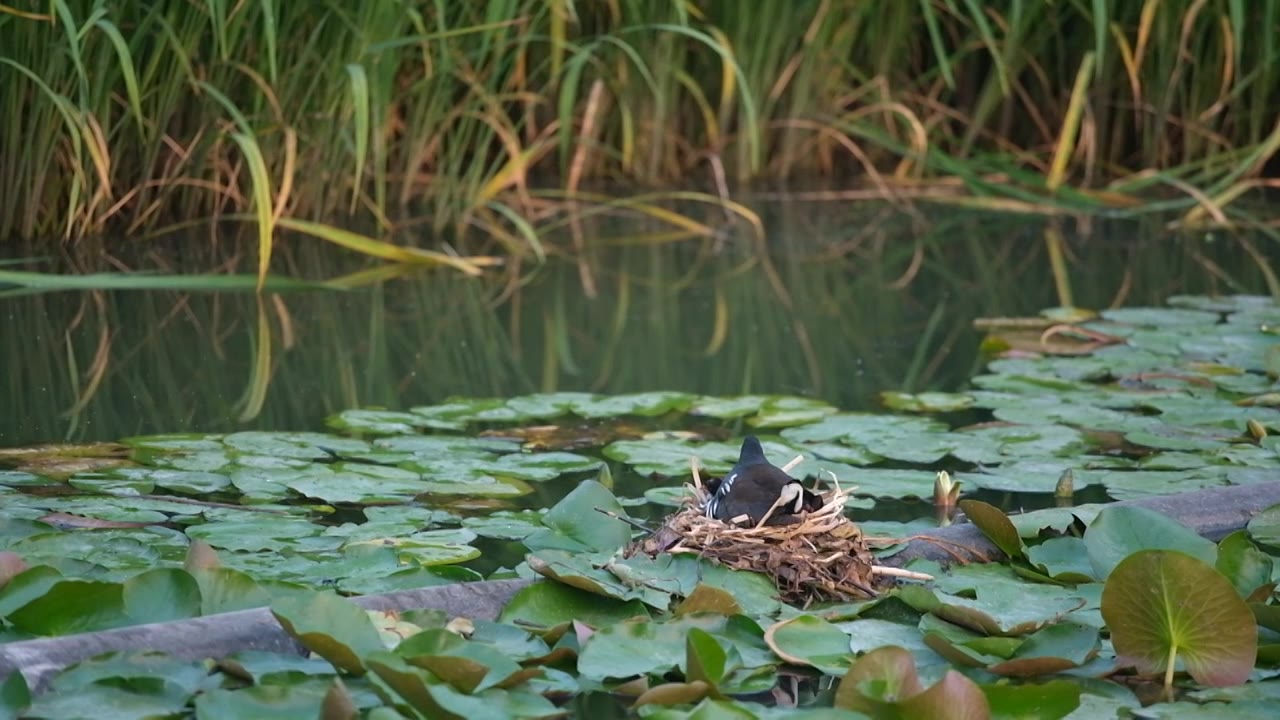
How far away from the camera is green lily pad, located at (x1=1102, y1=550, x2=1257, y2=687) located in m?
2.29

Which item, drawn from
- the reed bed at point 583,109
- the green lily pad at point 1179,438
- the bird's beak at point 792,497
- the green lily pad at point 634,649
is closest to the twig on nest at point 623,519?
the bird's beak at point 792,497

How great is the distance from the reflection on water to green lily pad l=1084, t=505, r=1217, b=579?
148cm

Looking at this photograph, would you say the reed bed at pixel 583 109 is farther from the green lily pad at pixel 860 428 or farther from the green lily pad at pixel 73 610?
the green lily pad at pixel 73 610

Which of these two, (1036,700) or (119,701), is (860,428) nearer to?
(1036,700)

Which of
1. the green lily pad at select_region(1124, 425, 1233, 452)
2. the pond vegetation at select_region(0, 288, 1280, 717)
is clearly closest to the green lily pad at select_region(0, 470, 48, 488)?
the pond vegetation at select_region(0, 288, 1280, 717)

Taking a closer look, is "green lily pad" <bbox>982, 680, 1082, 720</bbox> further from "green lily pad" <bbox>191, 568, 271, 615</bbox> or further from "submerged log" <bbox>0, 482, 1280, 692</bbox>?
"green lily pad" <bbox>191, 568, 271, 615</bbox>

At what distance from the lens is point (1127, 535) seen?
2682mm

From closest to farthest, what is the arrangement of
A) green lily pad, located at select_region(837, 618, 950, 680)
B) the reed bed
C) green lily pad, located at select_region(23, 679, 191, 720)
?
green lily pad, located at select_region(23, 679, 191, 720) < green lily pad, located at select_region(837, 618, 950, 680) < the reed bed

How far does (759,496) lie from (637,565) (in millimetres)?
215

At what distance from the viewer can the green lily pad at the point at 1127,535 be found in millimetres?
2656

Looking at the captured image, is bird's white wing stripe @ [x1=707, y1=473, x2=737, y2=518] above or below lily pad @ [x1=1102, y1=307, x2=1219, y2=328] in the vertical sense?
above

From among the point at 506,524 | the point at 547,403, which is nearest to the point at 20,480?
the point at 506,524

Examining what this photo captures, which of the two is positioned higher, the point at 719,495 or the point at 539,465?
the point at 719,495

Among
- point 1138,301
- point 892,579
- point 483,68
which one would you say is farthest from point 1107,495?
point 483,68
